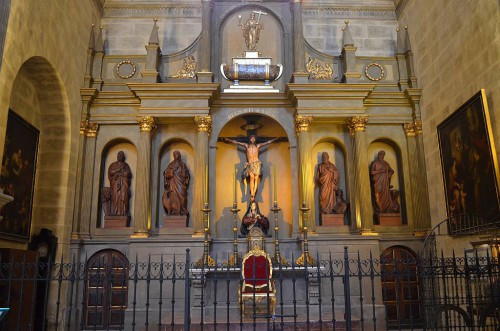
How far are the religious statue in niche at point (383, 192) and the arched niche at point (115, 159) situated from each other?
711 cm

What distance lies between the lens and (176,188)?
13602 mm

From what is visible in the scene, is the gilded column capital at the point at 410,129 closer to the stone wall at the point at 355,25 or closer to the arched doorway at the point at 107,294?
the stone wall at the point at 355,25

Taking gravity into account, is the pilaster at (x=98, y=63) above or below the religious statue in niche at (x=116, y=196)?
above

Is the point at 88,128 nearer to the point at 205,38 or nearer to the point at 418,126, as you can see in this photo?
the point at 205,38

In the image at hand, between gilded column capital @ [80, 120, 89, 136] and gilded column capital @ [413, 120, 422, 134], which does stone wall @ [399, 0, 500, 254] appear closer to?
gilded column capital @ [413, 120, 422, 134]

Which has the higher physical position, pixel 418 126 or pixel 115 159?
pixel 418 126

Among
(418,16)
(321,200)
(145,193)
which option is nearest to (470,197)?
(321,200)

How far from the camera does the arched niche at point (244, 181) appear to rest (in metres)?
14.4

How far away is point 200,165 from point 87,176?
3239mm

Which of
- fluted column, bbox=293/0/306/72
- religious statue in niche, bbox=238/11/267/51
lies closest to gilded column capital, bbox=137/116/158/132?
religious statue in niche, bbox=238/11/267/51

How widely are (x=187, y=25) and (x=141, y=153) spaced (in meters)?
5.02

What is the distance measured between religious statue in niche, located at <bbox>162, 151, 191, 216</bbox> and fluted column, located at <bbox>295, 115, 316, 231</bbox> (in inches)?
132

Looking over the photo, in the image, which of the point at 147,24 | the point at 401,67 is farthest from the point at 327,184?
the point at 147,24

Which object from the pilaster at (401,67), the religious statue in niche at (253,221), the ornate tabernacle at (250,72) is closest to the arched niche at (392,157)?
the pilaster at (401,67)
